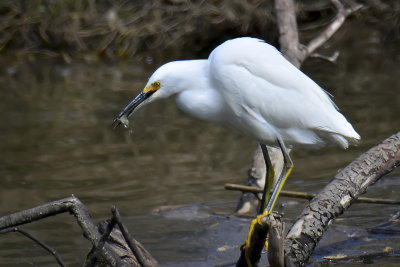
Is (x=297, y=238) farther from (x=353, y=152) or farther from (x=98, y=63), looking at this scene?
(x=98, y=63)

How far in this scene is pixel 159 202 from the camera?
221 inches

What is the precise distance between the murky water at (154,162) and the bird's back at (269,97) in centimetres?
85

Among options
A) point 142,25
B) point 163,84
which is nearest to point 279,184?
point 163,84

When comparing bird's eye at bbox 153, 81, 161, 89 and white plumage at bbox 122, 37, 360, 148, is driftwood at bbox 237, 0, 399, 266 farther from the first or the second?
bird's eye at bbox 153, 81, 161, 89

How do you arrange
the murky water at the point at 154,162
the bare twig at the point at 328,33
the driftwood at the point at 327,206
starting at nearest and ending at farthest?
the driftwood at the point at 327,206 → the murky water at the point at 154,162 → the bare twig at the point at 328,33

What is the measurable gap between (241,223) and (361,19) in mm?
7955

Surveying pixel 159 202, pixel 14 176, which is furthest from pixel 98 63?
pixel 159 202

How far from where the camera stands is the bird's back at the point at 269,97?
371cm

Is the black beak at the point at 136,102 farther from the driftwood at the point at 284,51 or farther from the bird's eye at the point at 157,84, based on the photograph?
the driftwood at the point at 284,51

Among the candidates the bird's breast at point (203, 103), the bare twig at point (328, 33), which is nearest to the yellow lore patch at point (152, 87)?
the bird's breast at point (203, 103)

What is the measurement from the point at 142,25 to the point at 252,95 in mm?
8789

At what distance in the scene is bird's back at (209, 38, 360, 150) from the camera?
12.2 feet

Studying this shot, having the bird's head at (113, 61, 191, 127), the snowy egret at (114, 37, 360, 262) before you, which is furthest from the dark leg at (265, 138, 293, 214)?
the bird's head at (113, 61, 191, 127)

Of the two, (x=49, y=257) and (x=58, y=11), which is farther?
(x=58, y=11)
